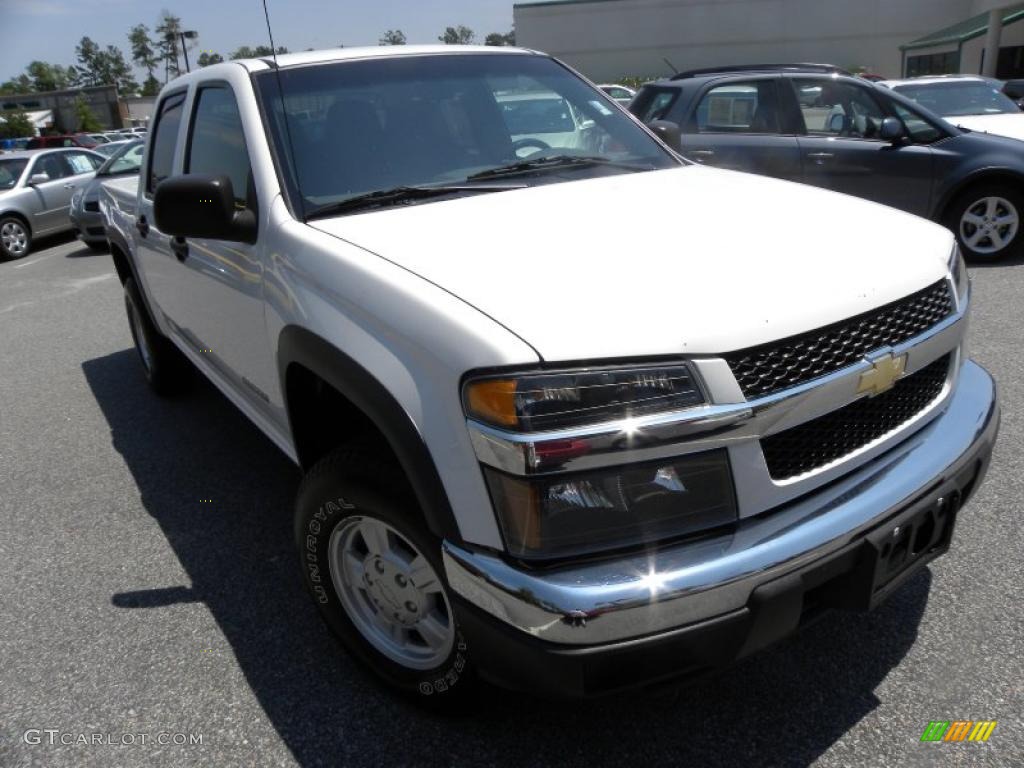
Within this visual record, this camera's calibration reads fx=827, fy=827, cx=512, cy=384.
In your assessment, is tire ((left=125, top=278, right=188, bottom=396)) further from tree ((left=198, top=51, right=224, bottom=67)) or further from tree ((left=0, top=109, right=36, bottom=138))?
tree ((left=0, top=109, right=36, bottom=138))

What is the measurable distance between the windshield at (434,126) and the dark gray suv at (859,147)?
403 centimetres

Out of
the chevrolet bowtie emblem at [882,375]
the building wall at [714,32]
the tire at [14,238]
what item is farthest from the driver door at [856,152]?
the building wall at [714,32]

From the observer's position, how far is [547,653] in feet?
5.57

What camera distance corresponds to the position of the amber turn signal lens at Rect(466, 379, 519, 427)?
1.69 metres

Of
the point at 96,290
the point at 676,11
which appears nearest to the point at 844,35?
the point at 676,11

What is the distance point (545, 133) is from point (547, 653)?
7.22 feet

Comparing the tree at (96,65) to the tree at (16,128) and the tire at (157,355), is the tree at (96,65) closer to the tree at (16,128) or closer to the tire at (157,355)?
the tree at (16,128)

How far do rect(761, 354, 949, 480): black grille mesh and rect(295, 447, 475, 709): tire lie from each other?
2.68 feet

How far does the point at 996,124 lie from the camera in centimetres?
838

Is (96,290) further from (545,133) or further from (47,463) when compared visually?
(545,133)

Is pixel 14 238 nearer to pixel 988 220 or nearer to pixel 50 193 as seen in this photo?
pixel 50 193

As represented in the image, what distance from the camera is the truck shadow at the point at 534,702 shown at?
2.19 meters

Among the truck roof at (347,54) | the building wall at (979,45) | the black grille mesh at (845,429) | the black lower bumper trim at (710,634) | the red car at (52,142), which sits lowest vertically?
the building wall at (979,45)

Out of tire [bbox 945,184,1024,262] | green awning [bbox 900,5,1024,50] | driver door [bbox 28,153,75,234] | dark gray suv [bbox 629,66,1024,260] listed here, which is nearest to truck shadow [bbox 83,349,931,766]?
dark gray suv [bbox 629,66,1024,260]
